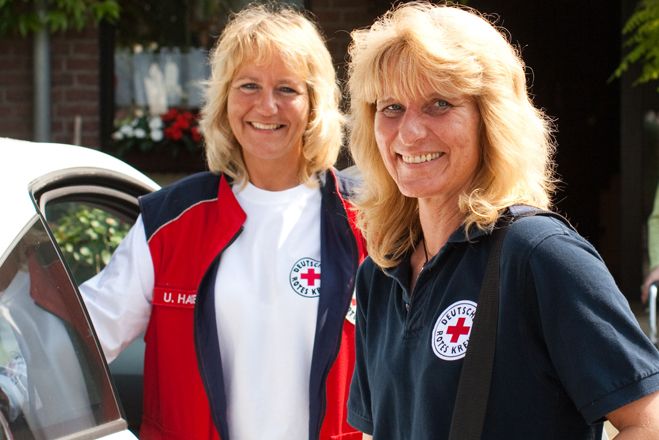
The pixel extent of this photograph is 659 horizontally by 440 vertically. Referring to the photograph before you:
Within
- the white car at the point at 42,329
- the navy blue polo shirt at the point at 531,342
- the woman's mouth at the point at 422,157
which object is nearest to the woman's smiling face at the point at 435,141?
the woman's mouth at the point at 422,157

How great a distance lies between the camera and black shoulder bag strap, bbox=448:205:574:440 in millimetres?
1685

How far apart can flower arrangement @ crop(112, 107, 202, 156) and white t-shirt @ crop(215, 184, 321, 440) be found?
5420mm

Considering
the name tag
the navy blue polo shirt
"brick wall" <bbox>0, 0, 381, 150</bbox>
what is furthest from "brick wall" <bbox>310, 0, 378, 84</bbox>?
the navy blue polo shirt

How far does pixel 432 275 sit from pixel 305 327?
890mm

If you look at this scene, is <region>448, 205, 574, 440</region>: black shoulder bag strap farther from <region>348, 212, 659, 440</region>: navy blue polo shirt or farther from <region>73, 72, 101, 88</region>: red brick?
<region>73, 72, 101, 88</region>: red brick

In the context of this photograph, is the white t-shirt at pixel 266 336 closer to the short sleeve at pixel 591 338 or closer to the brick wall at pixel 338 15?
the short sleeve at pixel 591 338

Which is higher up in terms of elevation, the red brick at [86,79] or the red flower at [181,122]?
the red brick at [86,79]

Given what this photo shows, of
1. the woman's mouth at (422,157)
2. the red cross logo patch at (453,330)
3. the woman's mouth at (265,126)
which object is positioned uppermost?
the woman's mouth at (422,157)

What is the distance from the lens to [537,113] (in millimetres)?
2021

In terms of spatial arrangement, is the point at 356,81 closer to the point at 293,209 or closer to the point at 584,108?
the point at 293,209

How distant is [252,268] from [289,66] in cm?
56

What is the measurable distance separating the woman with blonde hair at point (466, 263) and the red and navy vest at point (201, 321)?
500mm

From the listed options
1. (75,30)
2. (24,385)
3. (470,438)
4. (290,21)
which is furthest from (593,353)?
(75,30)

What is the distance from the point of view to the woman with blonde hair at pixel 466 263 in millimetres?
1615
